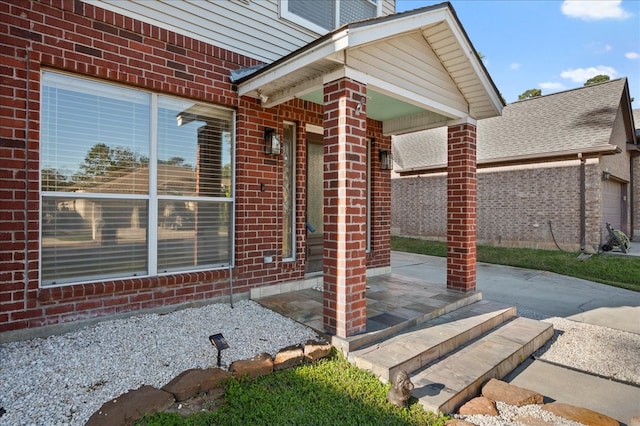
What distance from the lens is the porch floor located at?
369 centimetres

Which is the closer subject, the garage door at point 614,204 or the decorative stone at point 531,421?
the decorative stone at point 531,421

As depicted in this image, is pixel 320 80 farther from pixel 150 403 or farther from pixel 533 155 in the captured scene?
pixel 533 155

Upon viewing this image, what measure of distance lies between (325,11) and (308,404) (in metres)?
5.89

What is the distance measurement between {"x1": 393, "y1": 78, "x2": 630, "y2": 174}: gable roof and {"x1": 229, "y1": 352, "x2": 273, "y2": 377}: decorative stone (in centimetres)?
1174

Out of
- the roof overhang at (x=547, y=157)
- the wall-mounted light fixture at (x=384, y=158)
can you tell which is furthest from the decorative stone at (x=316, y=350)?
the roof overhang at (x=547, y=157)

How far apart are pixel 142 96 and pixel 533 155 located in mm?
11828

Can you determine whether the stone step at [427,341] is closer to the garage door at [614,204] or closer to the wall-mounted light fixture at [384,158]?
the wall-mounted light fixture at [384,158]

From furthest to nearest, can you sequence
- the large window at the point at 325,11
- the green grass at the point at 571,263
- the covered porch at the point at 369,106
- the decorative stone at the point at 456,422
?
1. the green grass at the point at 571,263
2. the large window at the point at 325,11
3. the covered porch at the point at 369,106
4. the decorative stone at the point at 456,422

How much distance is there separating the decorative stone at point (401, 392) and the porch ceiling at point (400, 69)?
2.72 meters

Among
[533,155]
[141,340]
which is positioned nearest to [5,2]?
[141,340]

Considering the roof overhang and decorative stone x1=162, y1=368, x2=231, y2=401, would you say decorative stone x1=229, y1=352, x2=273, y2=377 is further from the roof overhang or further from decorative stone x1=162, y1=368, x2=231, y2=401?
the roof overhang

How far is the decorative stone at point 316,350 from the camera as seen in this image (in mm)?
3076

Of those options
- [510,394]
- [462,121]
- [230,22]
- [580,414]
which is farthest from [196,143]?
[580,414]

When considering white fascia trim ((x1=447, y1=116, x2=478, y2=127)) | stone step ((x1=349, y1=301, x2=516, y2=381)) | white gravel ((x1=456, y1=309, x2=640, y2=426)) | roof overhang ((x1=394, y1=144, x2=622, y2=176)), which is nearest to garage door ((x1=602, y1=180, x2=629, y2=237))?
roof overhang ((x1=394, y1=144, x2=622, y2=176))
